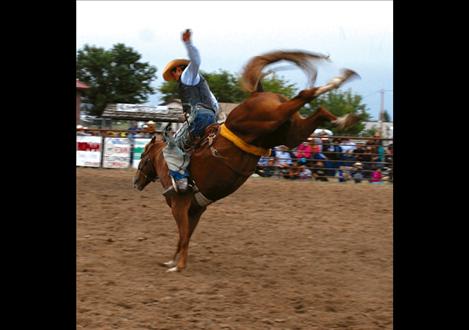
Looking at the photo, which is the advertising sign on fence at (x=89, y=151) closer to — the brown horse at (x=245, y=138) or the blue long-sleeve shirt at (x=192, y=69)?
the brown horse at (x=245, y=138)

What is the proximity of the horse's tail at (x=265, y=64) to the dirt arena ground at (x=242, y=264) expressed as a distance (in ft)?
6.63

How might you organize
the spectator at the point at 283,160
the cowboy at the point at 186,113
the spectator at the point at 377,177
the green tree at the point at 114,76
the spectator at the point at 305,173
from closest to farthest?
the cowboy at the point at 186,113
the spectator at the point at 377,177
the spectator at the point at 305,173
the spectator at the point at 283,160
the green tree at the point at 114,76

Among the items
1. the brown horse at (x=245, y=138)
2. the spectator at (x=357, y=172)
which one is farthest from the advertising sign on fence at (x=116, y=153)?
the brown horse at (x=245, y=138)

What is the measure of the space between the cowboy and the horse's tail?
1.66 feet

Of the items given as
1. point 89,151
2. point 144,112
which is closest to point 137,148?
point 89,151

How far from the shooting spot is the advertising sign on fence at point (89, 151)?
16.8 metres

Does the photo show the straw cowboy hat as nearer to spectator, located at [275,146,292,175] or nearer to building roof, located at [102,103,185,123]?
spectator, located at [275,146,292,175]
